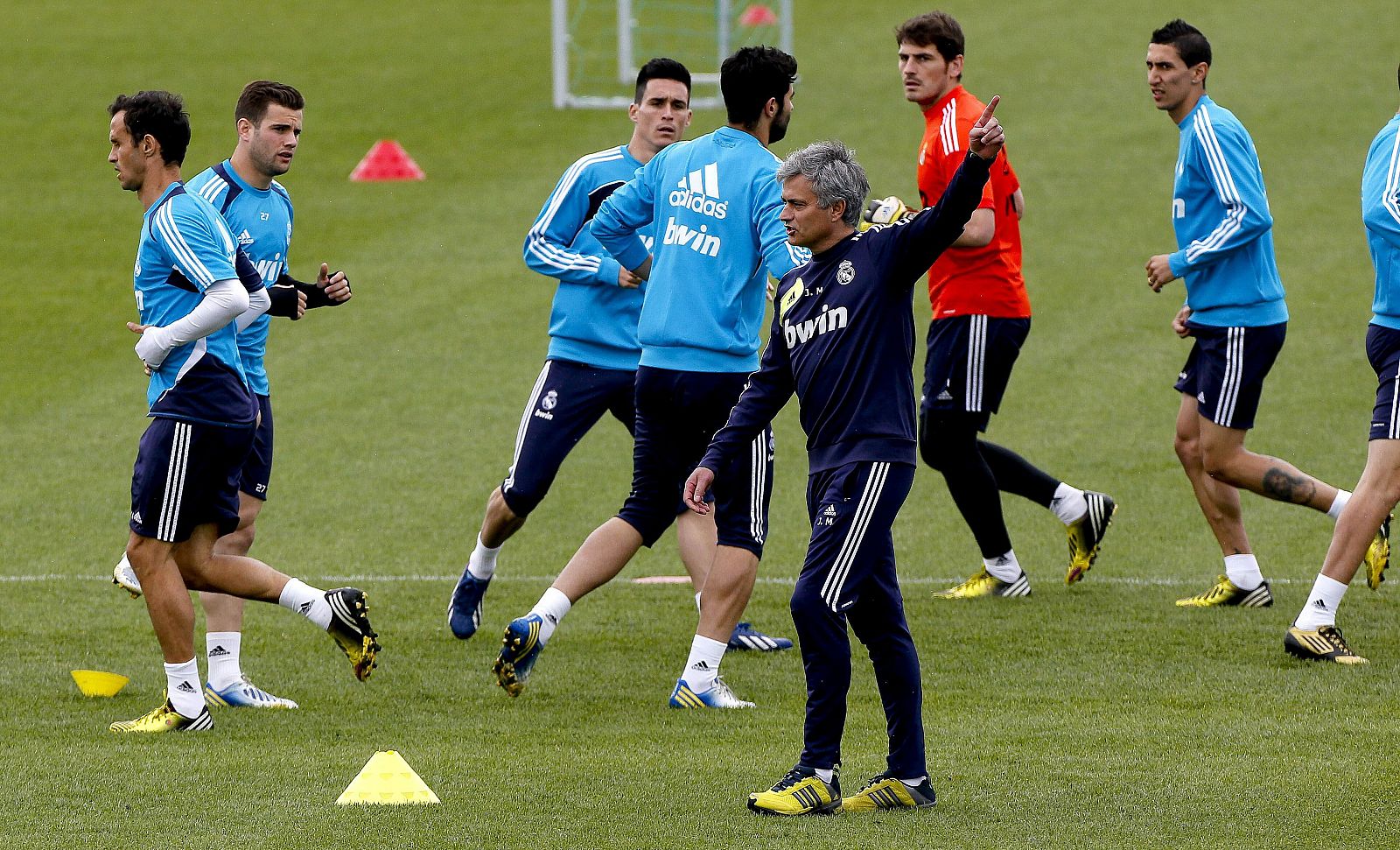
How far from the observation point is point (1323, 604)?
6.75 metres

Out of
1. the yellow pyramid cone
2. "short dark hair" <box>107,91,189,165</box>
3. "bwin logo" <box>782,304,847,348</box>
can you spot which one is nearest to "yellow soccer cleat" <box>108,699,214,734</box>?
the yellow pyramid cone

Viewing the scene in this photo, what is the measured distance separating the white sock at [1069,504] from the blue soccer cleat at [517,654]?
2.97m

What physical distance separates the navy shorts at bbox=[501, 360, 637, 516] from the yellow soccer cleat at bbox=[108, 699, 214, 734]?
63.9 inches

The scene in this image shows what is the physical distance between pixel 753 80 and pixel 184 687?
8.89 feet

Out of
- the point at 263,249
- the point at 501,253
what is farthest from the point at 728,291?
the point at 501,253

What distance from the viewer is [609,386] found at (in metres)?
7.25

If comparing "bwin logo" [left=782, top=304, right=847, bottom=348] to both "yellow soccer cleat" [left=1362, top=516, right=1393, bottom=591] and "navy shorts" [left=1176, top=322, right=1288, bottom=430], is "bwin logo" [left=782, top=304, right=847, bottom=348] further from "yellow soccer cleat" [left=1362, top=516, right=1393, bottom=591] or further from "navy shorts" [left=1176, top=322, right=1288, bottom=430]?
"yellow soccer cleat" [left=1362, top=516, right=1393, bottom=591]

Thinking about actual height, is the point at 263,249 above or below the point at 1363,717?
above

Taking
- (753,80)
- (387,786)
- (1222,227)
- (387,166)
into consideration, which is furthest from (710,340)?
(387,166)

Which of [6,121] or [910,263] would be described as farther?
[6,121]

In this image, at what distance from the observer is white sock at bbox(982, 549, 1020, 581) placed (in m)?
8.09

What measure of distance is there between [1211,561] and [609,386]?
10.5 ft

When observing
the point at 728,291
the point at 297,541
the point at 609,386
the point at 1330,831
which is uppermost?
the point at 728,291

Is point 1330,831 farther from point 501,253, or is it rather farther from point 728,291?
point 501,253
